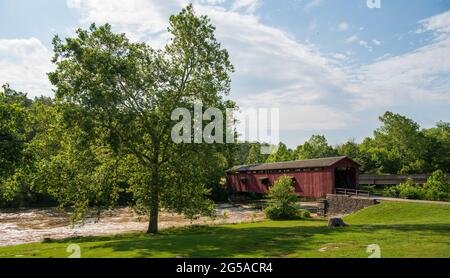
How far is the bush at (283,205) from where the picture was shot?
3594 centimetres

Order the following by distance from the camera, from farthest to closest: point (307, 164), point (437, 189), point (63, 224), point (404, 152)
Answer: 1. point (404, 152)
2. point (307, 164)
3. point (63, 224)
4. point (437, 189)

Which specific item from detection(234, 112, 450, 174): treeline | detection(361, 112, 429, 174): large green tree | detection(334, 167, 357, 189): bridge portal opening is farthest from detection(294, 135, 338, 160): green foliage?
detection(334, 167, 357, 189): bridge portal opening

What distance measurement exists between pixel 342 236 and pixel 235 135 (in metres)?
12.0

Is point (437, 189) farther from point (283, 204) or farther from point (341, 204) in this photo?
point (283, 204)

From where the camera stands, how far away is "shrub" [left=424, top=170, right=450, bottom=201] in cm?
3488

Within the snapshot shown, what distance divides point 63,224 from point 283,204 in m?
21.4

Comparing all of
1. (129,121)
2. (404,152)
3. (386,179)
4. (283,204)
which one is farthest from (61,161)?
(404,152)

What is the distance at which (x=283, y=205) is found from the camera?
36188 millimetres

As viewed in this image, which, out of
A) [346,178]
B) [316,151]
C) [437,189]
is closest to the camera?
[437,189]

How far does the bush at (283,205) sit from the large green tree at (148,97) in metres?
10.6

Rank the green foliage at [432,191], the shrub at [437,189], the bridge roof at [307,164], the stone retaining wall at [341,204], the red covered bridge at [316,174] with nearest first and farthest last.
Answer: the shrub at [437,189] → the green foliage at [432,191] → the stone retaining wall at [341,204] → the red covered bridge at [316,174] → the bridge roof at [307,164]

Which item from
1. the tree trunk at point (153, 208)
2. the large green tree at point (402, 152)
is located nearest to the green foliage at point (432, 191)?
the tree trunk at point (153, 208)

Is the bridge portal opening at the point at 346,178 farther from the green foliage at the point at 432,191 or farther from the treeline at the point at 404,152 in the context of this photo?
the treeline at the point at 404,152

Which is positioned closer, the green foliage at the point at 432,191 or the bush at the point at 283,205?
the green foliage at the point at 432,191
